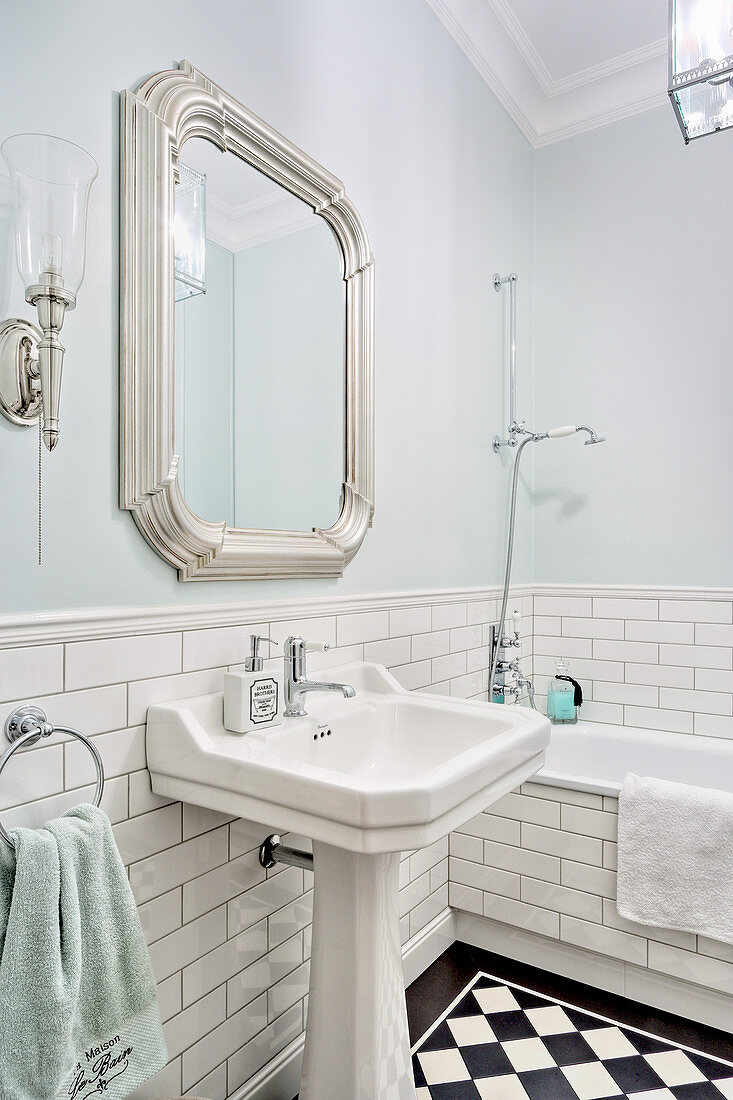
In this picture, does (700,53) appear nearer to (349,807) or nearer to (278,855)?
(349,807)

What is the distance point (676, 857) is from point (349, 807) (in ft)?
4.10

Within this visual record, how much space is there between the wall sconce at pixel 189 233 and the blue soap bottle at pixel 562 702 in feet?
6.66

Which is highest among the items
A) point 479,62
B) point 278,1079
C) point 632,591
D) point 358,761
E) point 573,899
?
point 479,62

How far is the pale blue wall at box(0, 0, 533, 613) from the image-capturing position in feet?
3.62

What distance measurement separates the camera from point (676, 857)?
1.83m

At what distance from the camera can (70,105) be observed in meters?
1.11

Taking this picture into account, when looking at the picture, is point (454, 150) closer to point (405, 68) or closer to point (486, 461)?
point (405, 68)

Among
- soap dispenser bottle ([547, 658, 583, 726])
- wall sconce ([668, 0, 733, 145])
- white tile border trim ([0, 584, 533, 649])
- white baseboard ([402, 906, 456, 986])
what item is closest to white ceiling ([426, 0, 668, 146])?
wall sconce ([668, 0, 733, 145])

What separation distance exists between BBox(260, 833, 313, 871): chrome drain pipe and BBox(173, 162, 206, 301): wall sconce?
1134 millimetres

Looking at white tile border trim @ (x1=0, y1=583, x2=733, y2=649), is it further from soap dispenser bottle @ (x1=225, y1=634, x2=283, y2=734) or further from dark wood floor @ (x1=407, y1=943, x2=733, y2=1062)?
dark wood floor @ (x1=407, y1=943, x2=733, y2=1062)

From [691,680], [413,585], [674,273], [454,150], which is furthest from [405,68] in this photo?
[691,680]

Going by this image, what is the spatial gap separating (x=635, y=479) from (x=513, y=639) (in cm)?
78

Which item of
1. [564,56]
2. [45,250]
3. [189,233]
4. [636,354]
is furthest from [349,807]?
[564,56]

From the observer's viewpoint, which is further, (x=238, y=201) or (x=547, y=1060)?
(x=547, y=1060)
